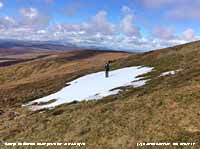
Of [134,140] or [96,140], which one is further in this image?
[96,140]

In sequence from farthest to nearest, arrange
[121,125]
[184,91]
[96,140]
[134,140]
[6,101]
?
[6,101], [184,91], [121,125], [96,140], [134,140]

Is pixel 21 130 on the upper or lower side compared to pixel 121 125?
lower

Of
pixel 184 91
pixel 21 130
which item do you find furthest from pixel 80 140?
pixel 184 91

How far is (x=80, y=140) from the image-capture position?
70.1 ft

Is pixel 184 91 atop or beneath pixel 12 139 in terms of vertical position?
atop

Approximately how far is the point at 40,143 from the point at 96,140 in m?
4.58

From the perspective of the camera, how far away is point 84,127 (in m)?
23.6

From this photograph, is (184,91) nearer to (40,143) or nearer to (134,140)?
(134,140)

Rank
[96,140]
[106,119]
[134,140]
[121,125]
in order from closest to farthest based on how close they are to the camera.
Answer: [134,140]
[96,140]
[121,125]
[106,119]

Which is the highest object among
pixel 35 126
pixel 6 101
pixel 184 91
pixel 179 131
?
pixel 184 91

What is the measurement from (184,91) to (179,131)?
24.7 ft

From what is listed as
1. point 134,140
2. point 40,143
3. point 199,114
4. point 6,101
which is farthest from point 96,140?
point 6,101

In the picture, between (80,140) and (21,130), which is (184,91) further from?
(21,130)

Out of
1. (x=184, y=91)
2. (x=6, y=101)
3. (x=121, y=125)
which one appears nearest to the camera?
(x=121, y=125)
